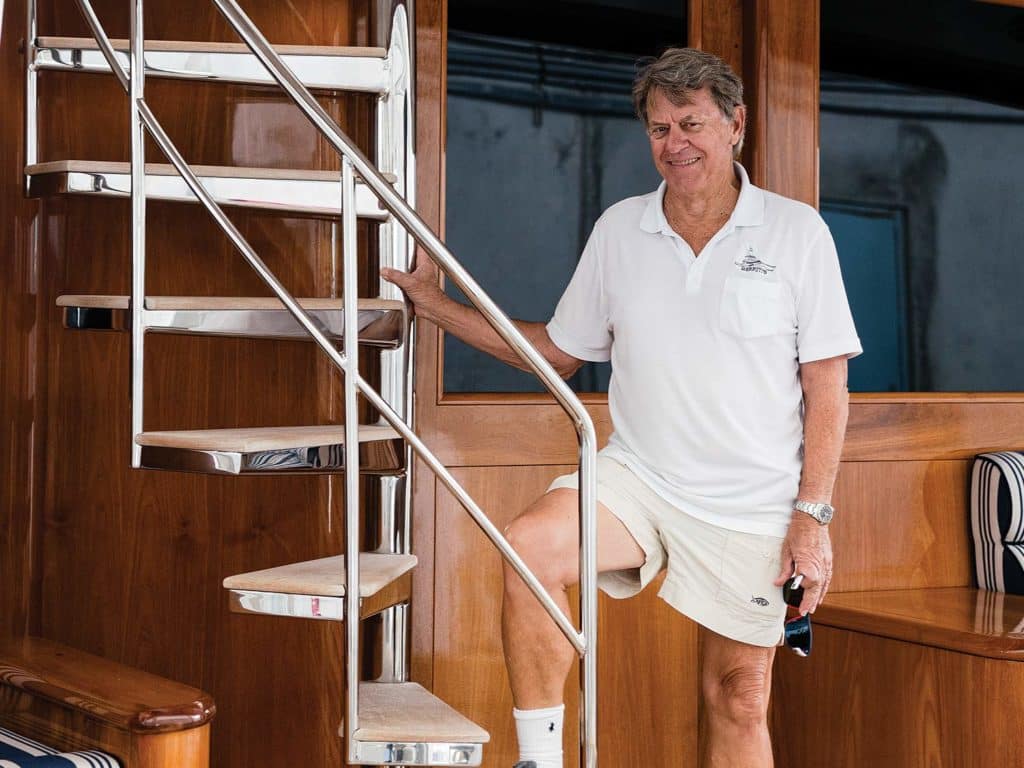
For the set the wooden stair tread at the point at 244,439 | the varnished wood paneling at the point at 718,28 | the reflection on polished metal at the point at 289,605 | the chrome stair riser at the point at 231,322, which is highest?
the varnished wood paneling at the point at 718,28

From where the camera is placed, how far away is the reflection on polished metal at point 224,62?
2668 mm

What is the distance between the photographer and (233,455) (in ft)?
7.36

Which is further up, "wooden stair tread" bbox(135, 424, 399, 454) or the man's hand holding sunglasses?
"wooden stair tread" bbox(135, 424, 399, 454)

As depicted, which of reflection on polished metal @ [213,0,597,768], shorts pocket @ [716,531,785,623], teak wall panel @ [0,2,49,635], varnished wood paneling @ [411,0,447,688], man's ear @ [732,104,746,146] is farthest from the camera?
varnished wood paneling @ [411,0,447,688]

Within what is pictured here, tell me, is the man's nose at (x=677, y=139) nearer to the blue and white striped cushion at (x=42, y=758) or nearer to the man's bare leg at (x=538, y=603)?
the man's bare leg at (x=538, y=603)

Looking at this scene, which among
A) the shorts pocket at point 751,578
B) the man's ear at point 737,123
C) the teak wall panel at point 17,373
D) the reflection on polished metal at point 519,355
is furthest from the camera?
the teak wall panel at point 17,373

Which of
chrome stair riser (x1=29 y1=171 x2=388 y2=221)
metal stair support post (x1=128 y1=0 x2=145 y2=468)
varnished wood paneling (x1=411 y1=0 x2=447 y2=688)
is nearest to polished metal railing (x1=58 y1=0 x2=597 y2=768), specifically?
metal stair support post (x1=128 y1=0 x2=145 y2=468)

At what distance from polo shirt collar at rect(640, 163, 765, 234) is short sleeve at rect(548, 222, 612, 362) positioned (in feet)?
0.43

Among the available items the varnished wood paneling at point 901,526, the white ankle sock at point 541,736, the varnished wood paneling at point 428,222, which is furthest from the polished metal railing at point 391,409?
the varnished wood paneling at point 901,526

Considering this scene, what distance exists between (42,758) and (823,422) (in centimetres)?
169

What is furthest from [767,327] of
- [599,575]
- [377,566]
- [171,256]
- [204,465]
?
[171,256]

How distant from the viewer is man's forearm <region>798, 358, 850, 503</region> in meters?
2.62

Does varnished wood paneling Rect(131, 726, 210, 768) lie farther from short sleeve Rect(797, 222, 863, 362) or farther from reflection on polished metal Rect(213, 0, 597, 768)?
short sleeve Rect(797, 222, 863, 362)

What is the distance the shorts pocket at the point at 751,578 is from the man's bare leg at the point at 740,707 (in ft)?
0.29
